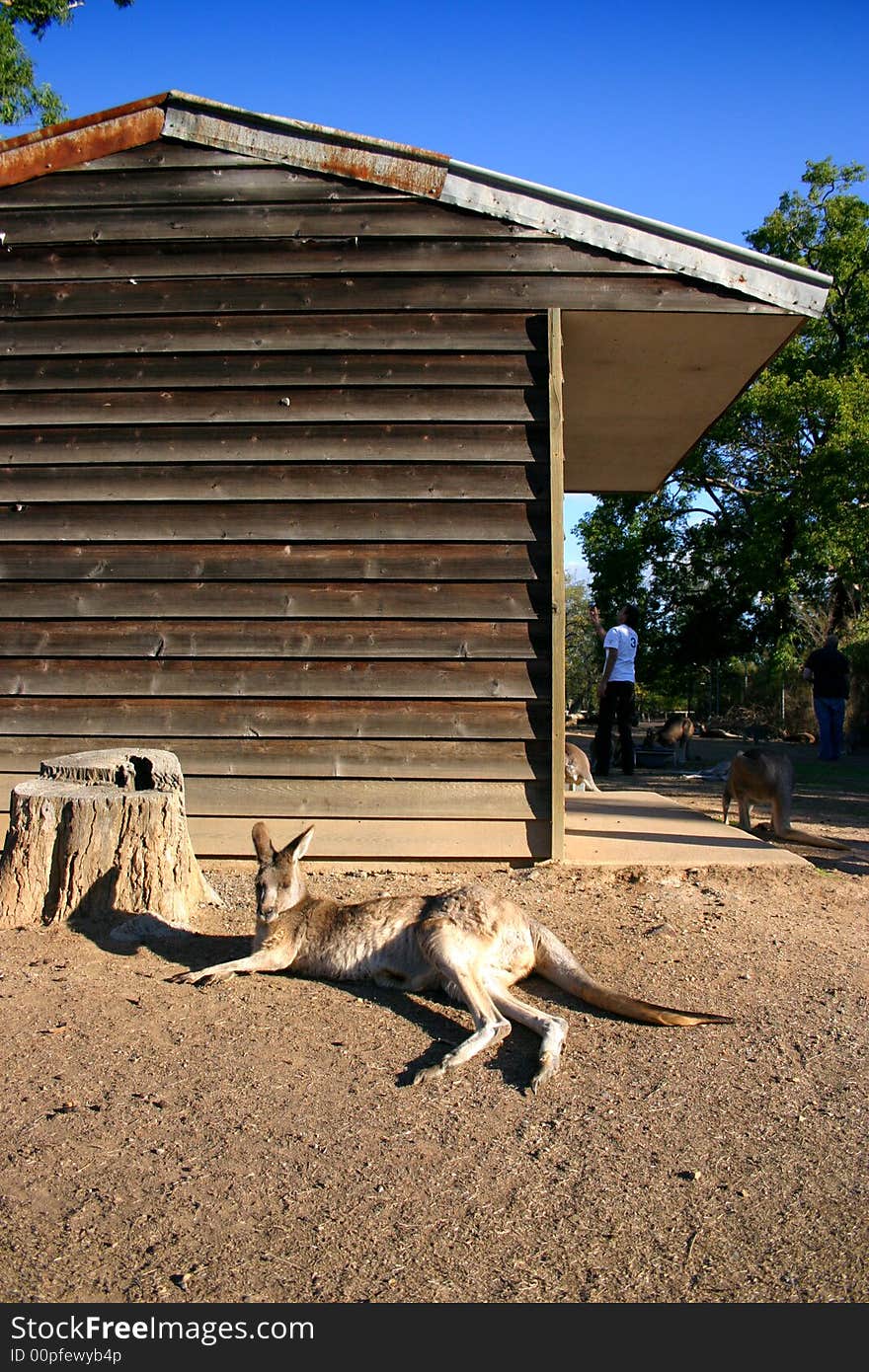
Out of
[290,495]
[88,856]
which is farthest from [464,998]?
[290,495]

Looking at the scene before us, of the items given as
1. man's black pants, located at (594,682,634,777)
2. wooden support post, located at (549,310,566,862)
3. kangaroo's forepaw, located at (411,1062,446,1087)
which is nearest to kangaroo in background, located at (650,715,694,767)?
man's black pants, located at (594,682,634,777)

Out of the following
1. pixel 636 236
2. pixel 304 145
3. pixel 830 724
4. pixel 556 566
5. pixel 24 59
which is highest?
pixel 24 59

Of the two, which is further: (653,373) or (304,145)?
(653,373)

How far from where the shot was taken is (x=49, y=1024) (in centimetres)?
401

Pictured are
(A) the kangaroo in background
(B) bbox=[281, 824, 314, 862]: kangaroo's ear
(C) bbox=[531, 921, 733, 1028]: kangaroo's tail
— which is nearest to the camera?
Result: (C) bbox=[531, 921, 733, 1028]: kangaroo's tail

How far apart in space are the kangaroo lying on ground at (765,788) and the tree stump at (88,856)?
16.8 ft

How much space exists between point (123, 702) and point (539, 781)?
8.95ft

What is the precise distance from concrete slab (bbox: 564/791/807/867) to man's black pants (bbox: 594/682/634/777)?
3.38 metres

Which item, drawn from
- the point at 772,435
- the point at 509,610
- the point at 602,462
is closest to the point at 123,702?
the point at 509,610

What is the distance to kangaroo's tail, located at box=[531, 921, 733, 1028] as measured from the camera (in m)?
3.99

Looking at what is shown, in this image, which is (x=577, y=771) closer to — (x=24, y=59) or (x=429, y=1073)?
(x=429, y=1073)

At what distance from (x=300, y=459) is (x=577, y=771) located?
16.3 feet

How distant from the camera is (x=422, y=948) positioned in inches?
168

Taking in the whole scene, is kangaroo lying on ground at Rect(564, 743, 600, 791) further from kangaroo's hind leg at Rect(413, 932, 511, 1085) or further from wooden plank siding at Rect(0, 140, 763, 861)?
kangaroo's hind leg at Rect(413, 932, 511, 1085)
